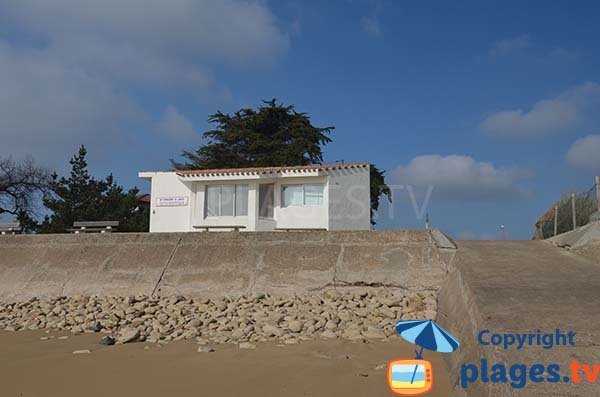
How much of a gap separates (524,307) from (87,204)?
25.3 meters

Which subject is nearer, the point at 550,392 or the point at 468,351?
the point at 550,392

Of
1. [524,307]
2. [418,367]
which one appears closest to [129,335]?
[524,307]

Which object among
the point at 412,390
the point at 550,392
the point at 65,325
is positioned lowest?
the point at 65,325

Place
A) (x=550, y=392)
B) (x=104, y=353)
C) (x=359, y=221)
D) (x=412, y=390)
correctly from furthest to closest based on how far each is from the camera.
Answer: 1. (x=359, y=221)
2. (x=104, y=353)
3. (x=550, y=392)
4. (x=412, y=390)

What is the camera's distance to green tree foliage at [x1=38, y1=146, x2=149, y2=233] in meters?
24.1

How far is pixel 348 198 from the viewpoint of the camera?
1958cm

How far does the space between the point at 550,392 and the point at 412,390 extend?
1.00m

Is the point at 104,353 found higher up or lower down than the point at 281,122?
lower down

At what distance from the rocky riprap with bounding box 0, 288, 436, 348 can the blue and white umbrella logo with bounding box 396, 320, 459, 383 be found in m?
2.97

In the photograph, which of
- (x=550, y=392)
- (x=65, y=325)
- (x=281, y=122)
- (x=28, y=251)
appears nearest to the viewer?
(x=550, y=392)

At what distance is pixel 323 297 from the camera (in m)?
6.35

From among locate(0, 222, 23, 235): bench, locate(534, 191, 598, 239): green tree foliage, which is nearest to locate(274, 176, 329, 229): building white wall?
locate(534, 191, 598, 239): green tree foliage

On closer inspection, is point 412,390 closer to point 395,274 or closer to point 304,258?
point 395,274

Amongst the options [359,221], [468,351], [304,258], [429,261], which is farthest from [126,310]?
[359,221]
